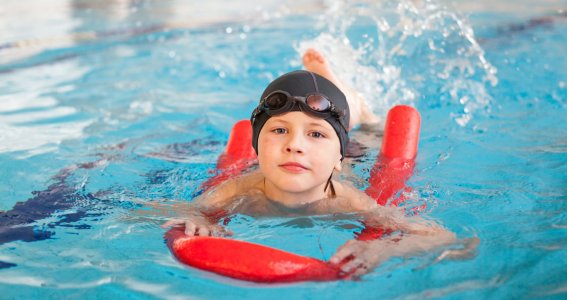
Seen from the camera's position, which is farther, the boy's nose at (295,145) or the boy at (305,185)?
the boy's nose at (295,145)

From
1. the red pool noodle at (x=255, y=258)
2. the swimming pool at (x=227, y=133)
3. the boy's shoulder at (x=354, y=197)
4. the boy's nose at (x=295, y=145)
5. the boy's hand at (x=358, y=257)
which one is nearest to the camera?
the red pool noodle at (x=255, y=258)

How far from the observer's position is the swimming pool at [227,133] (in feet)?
8.20

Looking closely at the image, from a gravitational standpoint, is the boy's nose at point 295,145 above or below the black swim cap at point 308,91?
below

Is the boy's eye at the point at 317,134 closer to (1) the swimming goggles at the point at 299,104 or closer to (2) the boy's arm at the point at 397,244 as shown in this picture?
(1) the swimming goggles at the point at 299,104

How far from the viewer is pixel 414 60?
696cm

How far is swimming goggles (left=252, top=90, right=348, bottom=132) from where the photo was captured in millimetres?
2836

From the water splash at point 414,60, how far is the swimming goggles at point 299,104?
2.40m

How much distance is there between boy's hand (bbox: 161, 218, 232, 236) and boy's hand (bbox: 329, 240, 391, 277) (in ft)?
2.02

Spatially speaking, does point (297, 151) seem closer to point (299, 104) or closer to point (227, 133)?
point (299, 104)

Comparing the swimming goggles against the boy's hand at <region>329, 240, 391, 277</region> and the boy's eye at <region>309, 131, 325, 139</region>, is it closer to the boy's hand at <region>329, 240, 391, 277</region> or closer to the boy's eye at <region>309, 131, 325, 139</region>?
the boy's eye at <region>309, 131, 325, 139</region>

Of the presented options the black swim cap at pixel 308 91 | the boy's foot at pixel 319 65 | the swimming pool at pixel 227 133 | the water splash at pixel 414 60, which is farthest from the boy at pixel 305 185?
the water splash at pixel 414 60

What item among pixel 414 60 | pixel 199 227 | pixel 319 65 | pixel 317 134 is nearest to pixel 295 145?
pixel 317 134

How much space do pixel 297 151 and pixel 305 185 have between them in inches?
7.4

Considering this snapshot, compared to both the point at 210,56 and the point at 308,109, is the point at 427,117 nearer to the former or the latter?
the point at 308,109
